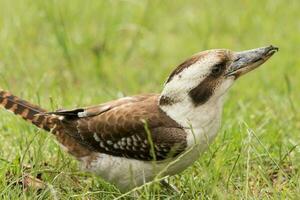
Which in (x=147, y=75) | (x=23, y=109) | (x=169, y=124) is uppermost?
(x=147, y=75)

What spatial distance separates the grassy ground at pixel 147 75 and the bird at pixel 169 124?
0.53 feet

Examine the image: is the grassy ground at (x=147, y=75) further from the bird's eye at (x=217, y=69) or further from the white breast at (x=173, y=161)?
the bird's eye at (x=217, y=69)

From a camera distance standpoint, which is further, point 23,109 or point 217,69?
point 23,109

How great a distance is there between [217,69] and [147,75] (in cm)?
350

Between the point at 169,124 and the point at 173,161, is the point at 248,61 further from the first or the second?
the point at 173,161

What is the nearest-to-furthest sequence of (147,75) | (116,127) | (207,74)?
(207,74) → (116,127) → (147,75)

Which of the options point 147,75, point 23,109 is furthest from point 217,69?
point 147,75

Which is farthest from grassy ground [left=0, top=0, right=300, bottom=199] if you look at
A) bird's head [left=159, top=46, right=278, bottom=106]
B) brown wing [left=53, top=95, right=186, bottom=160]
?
bird's head [left=159, top=46, right=278, bottom=106]

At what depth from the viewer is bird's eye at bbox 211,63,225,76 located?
18.1ft

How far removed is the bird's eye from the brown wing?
411 mm

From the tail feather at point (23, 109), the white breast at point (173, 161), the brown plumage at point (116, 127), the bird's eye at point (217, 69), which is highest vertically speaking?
the tail feather at point (23, 109)

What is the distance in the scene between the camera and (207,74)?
18.1 feet

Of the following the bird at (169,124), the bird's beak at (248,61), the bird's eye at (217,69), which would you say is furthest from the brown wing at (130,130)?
the bird's beak at (248,61)

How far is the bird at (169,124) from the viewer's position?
5477mm
